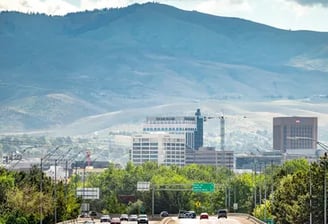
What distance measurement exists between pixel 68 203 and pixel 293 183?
1290 inches

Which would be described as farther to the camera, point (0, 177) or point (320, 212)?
point (0, 177)

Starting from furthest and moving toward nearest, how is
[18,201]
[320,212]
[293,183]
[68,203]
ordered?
1. [68,203]
2. [293,183]
3. [18,201]
4. [320,212]

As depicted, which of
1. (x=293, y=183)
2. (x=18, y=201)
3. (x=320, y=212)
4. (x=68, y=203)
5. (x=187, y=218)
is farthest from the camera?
(x=187, y=218)

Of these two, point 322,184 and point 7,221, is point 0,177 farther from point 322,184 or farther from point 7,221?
point 322,184

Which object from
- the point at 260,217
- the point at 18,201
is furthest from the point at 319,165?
the point at 260,217

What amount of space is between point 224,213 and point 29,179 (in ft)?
147

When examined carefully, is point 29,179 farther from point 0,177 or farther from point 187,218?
point 187,218

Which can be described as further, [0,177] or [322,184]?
[0,177]

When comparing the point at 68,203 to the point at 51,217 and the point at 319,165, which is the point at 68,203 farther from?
the point at 319,165

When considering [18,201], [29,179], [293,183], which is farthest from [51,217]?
[293,183]

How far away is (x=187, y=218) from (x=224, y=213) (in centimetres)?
494

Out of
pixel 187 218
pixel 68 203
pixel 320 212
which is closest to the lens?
pixel 320 212

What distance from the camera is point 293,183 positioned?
135875 millimetres

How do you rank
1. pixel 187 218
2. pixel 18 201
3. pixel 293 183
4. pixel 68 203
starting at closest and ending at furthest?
pixel 18 201
pixel 293 183
pixel 68 203
pixel 187 218
